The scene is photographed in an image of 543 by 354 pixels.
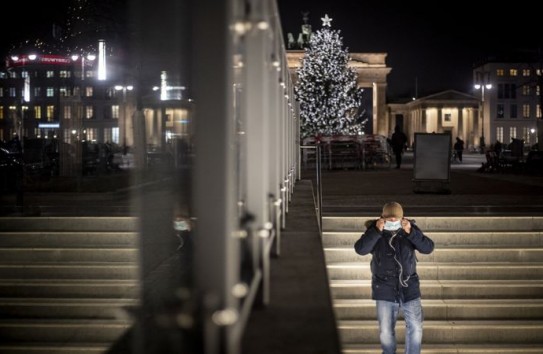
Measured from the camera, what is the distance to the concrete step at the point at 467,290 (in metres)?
10.4

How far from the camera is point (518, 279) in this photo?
10875 mm

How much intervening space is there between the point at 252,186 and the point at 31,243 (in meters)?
8.10

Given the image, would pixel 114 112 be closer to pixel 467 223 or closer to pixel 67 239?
pixel 67 239

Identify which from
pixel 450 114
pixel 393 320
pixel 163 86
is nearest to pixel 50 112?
pixel 450 114

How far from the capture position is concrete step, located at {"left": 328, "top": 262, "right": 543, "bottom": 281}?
430 inches

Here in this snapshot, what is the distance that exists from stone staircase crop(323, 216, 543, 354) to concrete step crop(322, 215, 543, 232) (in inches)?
0.6

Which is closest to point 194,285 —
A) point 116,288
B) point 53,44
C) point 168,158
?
point 168,158

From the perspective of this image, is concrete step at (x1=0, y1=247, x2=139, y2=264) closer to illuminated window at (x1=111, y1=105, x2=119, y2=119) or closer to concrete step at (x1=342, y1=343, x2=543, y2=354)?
concrete step at (x1=342, y1=343, x2=543, y2=354)

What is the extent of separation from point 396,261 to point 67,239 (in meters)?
5.31

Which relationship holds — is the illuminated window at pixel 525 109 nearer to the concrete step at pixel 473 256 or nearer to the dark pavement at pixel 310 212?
→ the dark pavement at pixel 310 212

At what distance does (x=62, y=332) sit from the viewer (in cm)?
855

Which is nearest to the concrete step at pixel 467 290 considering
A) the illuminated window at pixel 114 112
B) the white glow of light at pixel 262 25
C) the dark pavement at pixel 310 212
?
the dark pavement at pixel 310 212

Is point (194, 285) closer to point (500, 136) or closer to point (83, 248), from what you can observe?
point (83, 248)

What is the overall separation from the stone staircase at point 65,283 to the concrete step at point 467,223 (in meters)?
3.22
